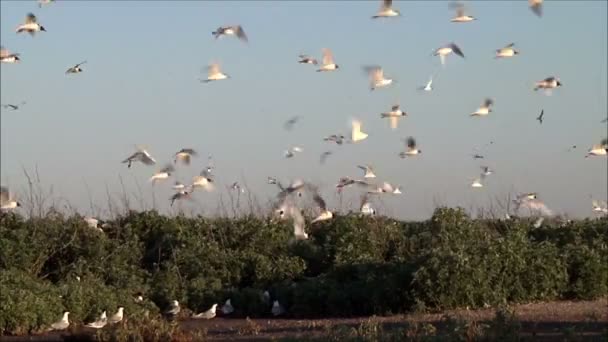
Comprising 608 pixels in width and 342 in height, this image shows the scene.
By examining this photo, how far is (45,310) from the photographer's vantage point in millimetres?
15469

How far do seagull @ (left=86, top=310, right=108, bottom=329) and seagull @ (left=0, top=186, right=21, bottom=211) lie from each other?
4.62m

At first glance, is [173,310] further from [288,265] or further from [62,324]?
[288,265]

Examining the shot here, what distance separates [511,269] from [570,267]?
53.4 inches

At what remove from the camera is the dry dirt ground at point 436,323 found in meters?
12.7

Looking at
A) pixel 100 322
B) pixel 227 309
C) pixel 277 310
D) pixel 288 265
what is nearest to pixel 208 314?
pixel 227 309

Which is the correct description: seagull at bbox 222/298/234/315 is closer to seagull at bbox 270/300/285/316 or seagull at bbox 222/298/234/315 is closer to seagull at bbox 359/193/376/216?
seagull at bbox 270/300/285/316

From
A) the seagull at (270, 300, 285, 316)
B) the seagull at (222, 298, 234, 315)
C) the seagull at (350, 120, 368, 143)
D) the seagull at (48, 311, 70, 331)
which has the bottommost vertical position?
the seagull at (222, 298, 234, 315)

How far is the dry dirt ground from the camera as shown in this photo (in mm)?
12703

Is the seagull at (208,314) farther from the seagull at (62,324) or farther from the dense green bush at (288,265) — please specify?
the seagull at (62,324)

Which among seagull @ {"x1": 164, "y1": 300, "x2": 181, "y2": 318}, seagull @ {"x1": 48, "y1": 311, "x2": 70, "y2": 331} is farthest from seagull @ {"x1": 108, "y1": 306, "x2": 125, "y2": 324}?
seagull @ {"x1": 164, "y1": 300, "x2": 181, "y2": 318}

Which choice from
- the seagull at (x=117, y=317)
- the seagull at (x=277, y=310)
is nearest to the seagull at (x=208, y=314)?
the seagull at (x=277, y=310)

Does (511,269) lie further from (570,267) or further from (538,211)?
(538,211)

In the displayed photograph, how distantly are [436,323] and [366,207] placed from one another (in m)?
7.83

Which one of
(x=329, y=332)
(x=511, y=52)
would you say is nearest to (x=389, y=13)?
(x=511, y=52)
